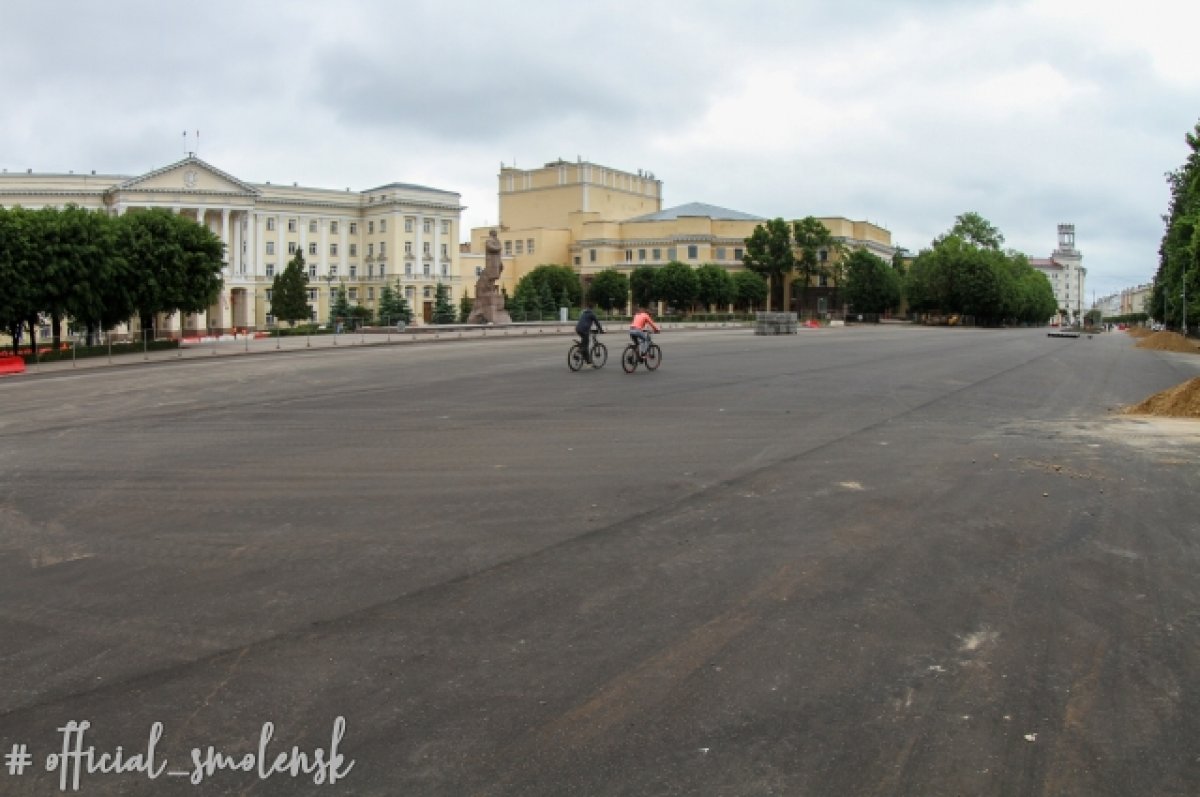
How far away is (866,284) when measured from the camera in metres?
122

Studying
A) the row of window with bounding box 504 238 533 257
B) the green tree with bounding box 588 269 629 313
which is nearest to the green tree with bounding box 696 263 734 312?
the green tree with bounding box 588 269 629 313

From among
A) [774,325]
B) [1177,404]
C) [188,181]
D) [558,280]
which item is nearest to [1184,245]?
[774,325]

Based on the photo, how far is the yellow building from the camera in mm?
132750

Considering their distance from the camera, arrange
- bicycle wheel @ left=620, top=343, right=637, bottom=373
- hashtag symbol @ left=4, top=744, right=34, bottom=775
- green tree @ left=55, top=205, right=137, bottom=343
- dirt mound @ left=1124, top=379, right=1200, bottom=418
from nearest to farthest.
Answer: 1. hashtag symbol @ left=4, top=744, right=34, bottom=775
2. dirt mound @ left=1124, top=379, right=1200, bottom=418
3. bicycle wheel @ left=620, top=343, right=637, bottom=373
4. green tree @ left=55, top=205, right=137, bottom=343

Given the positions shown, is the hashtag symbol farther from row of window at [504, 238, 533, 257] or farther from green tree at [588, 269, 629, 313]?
row of window at [504, 238, 533, 257]

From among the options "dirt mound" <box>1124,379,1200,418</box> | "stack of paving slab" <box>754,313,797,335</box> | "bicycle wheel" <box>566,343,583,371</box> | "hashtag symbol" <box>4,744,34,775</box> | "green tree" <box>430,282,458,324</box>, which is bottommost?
"hashtag symbol" <box>4,744,34,775</box>

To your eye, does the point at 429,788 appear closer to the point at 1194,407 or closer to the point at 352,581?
the point at 352,581

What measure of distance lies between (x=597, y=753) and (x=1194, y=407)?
17.3 metres

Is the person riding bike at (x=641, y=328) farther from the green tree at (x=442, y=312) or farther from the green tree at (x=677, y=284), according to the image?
the green tree at (x=677, y=284)

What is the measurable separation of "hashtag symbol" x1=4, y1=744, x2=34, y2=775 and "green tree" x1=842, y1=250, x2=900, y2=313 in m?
124

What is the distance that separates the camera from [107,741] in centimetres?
437

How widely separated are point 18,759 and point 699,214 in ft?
452

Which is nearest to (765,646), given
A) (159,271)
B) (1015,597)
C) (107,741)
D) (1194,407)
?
(1015,597)

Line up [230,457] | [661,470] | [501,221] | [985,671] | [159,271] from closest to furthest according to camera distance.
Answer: [985,671] → [661,470] → [230,457] → [159,271] → [501,221]
